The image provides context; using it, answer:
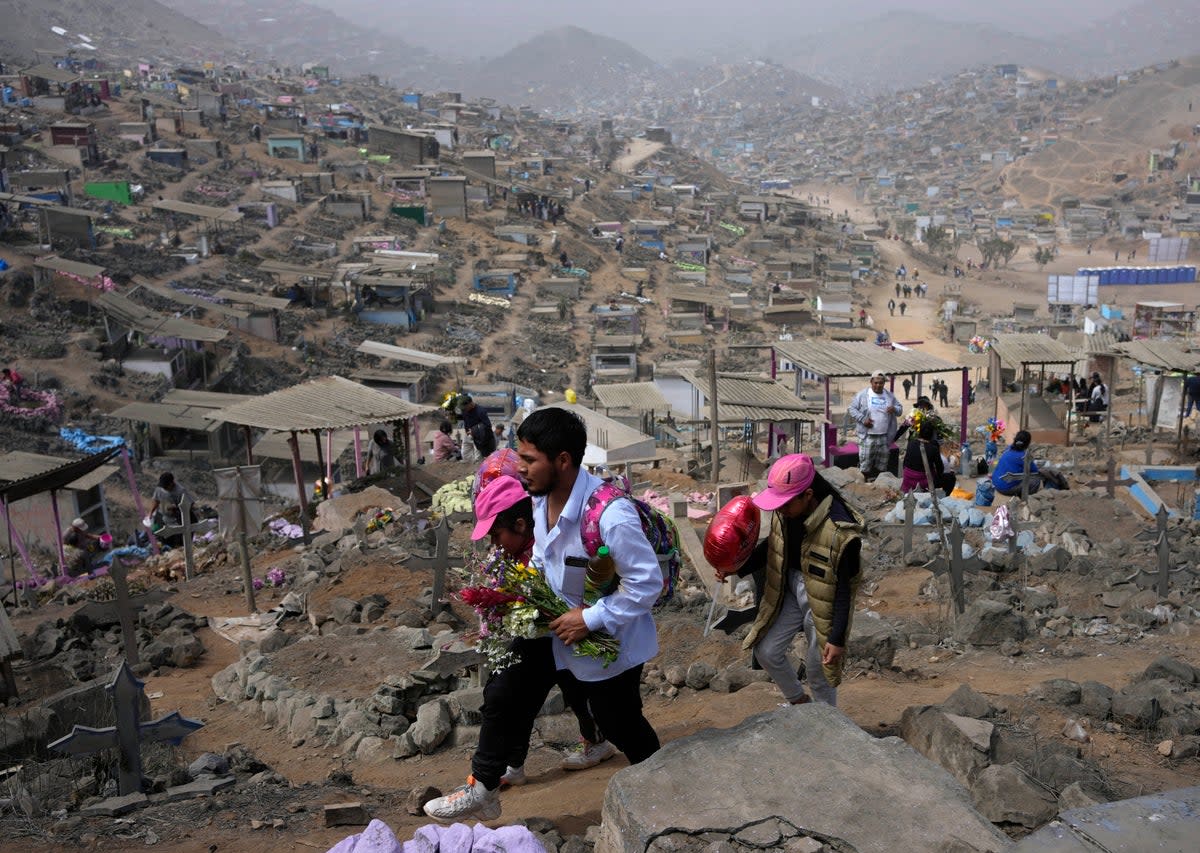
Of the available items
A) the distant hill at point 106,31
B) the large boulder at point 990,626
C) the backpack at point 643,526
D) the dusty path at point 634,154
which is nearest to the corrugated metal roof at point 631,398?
the large boulder at point 990,626

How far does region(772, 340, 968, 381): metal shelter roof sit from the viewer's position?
43.4 feet

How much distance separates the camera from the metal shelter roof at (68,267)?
91.0ft

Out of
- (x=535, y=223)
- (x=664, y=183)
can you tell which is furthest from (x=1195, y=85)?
(x=535, y=223)

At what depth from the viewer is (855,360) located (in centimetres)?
1382

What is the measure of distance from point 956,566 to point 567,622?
Answer: 4378 millimetres

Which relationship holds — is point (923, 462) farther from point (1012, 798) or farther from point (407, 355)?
point (407, 355)

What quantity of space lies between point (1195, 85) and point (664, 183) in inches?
2555

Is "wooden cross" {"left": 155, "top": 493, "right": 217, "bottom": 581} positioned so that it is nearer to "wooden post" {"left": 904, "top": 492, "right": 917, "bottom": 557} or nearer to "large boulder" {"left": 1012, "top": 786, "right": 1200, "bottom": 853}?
"wooden post" {"left": 904, "top": 492, "right": 917, "bottom": 557}

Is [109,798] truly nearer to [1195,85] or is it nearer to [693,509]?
[693,509]

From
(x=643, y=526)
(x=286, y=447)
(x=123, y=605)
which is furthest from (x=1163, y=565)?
(x=286, y=447)

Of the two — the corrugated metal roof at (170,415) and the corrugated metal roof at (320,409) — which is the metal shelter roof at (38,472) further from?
the corrugated metal roof at (170,415)

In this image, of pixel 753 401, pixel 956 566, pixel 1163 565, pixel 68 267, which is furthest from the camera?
pixel 68 267

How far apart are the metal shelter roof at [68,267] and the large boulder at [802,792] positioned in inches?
1138

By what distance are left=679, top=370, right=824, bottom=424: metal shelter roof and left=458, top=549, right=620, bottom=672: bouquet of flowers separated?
10050 millimetres
